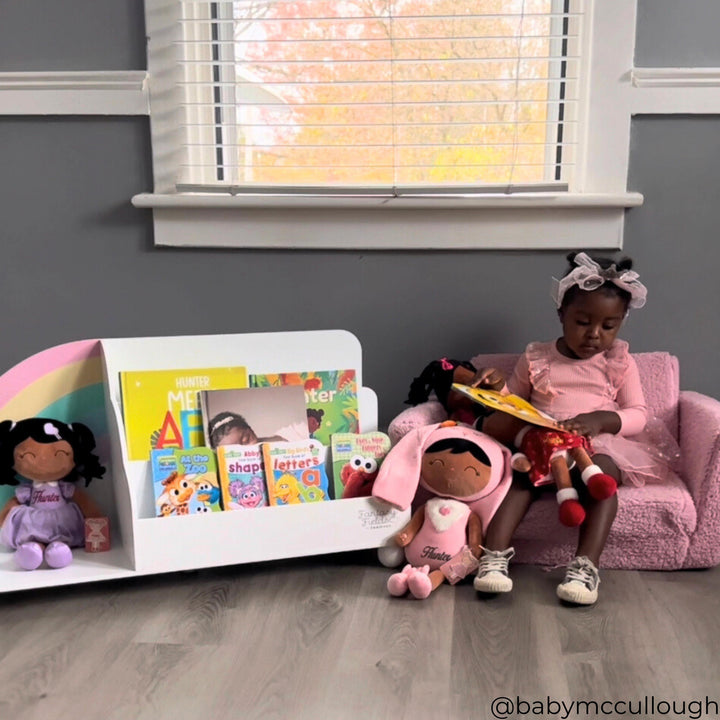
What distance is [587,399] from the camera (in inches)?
76.9

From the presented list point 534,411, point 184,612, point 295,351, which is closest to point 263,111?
point 295,351

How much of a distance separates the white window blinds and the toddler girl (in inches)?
14.1

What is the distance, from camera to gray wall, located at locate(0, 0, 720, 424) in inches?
83.7

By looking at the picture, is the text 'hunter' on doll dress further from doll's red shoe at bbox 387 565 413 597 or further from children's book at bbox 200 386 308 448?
doll's red shoe at bbox 387 565 413 597

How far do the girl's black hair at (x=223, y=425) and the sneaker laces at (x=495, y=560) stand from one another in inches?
23.1

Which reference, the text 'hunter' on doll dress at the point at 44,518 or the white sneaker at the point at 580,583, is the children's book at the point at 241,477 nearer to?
the text 'hunter' on doll dress at the point at 44,518

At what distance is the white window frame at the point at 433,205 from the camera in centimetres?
205

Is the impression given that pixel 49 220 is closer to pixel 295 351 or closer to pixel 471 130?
pixel 295 351

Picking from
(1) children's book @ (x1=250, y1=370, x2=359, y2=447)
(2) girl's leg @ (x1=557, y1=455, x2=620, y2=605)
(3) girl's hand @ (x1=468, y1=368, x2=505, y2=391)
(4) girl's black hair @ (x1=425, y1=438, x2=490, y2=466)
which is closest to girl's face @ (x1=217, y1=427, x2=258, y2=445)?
(1) children's book @ (x1=250, y1=370, x2=359, y2=447)

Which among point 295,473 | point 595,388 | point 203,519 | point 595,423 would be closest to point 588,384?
point 595,388

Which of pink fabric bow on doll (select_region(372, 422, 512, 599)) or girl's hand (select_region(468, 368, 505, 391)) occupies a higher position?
girl's hand (select_region(468, 368, 505, 391))

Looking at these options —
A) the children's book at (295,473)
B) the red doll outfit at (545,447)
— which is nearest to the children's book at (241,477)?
the children's book at (295,473)

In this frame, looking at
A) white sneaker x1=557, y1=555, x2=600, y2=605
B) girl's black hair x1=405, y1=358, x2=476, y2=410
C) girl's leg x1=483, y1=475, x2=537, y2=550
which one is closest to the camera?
white sneaker x1=557, y1=555, x2=600, y2=605

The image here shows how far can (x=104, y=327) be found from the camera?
2.27m
